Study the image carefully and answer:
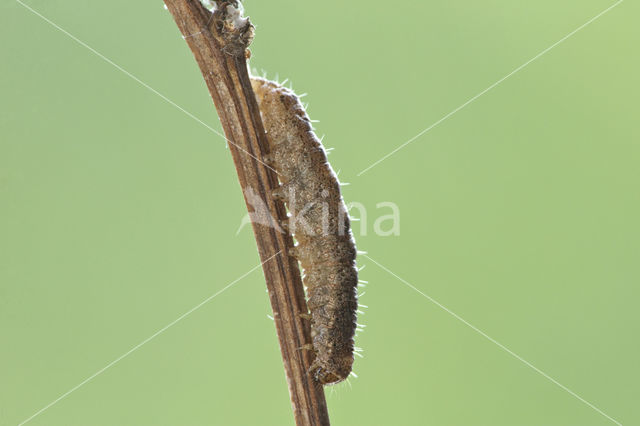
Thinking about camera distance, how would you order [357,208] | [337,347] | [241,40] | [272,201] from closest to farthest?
[241,40] → [272,201] → [337,347] → [357,208]

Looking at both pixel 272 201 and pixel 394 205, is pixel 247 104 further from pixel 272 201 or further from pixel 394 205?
pixel 394 205

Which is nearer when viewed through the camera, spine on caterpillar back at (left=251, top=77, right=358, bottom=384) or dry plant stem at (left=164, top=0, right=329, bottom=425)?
dry plant stem at (left=164, top=0, right=329, bottom=425)

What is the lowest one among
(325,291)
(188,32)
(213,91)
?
(325,291)

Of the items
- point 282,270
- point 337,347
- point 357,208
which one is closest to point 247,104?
point 282,270

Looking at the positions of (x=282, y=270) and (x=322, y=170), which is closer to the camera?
(x=282, y=270)

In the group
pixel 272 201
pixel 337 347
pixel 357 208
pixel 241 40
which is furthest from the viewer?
pixel 357 208
